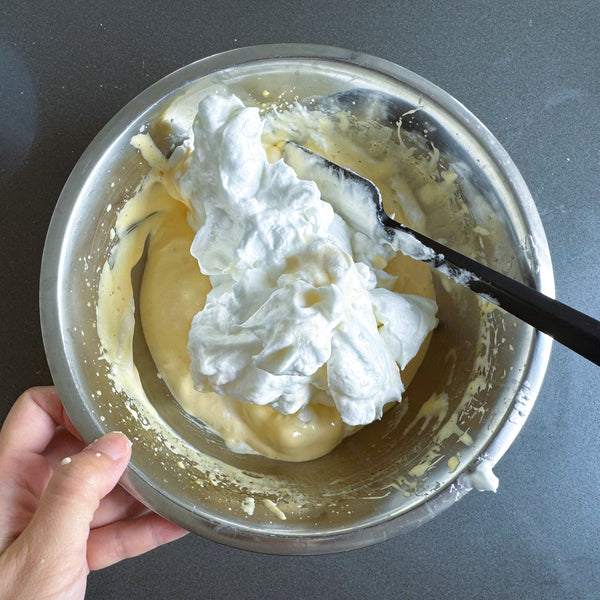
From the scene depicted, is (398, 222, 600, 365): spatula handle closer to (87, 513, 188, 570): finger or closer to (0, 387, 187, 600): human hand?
(0, 387, 187, 600): human hand

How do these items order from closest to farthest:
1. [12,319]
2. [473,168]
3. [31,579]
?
[31,579]
[473,168]
[12,319]

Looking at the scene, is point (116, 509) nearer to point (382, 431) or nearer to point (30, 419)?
point (30, 419)

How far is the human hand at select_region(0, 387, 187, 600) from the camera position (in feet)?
2.55

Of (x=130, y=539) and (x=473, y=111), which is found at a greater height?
(x=473, y=111)

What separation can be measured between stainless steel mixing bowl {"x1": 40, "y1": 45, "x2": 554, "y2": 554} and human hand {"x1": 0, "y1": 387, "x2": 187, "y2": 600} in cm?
8

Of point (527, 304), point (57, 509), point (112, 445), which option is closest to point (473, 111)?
point (527, 304)

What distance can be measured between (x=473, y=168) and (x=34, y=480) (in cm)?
86

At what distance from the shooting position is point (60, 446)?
1.10m

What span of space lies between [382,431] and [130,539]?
1.51 ft

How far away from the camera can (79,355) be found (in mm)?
886

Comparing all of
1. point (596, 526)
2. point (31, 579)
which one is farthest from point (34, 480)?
point (596, 526)

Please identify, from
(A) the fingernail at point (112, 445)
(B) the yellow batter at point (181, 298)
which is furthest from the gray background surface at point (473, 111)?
(A) the fingernail at point (112, 445)

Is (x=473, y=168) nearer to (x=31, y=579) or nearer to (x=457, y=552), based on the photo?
(x=457, y=552)

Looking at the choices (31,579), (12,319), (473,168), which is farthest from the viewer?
(12,319)
